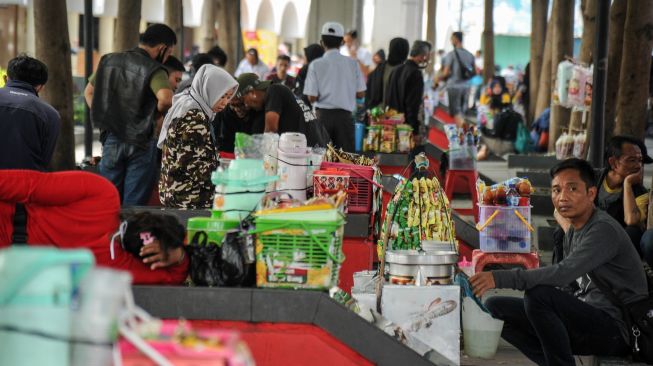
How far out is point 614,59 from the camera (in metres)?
13.2

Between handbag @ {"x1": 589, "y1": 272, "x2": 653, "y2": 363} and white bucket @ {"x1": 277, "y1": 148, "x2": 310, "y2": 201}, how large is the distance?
224 cm

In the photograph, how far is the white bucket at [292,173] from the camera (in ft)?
25.0

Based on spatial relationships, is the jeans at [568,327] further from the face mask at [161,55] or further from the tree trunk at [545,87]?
the tree trunk at [545,87]

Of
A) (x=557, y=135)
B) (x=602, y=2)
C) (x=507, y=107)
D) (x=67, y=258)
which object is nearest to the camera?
(x=67, y=258)

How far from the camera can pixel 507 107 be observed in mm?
25125

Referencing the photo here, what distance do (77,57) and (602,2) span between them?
85.7 feet

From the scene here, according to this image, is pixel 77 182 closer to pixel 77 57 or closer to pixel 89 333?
pixel 89 333

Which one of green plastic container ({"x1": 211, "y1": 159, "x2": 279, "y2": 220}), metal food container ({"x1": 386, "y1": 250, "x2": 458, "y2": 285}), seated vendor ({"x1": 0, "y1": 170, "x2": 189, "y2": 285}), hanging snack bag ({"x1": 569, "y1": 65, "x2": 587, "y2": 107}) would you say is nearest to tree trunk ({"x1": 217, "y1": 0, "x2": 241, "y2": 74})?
hanging snack bag ({"x1": 569, "y1": 65, "x2": 587, "y2": 107})

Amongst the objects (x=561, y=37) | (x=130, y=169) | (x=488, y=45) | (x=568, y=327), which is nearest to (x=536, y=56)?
(x=561, y=37)

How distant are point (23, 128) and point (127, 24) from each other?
21.3 feet

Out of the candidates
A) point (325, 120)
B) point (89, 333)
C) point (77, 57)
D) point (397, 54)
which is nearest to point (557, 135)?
point (397, 54)

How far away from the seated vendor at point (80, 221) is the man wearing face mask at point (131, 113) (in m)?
3.29

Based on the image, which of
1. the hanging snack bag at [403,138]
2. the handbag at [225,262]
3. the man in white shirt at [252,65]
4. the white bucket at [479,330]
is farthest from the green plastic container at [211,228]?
the man in white shirt at [252,65]

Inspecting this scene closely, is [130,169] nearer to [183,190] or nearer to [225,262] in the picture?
[183,190]
